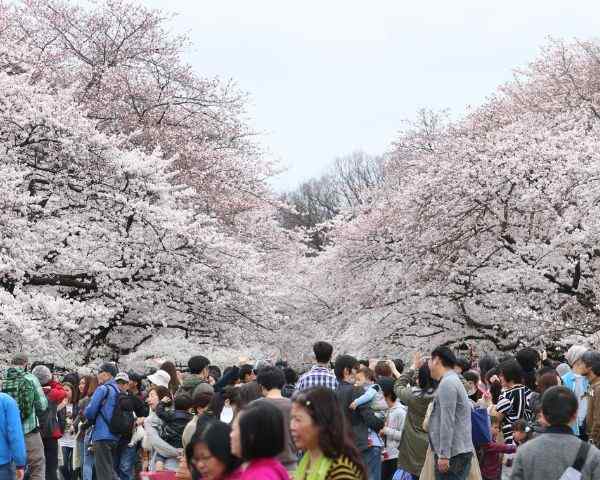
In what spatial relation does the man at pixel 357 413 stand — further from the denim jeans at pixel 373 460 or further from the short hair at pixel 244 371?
the short hair at pixel 244 371

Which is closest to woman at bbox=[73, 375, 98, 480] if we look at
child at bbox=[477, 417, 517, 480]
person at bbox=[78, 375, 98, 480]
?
person at bbox=[78, 375, 98, 480]

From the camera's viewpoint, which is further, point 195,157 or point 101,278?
point 195,157

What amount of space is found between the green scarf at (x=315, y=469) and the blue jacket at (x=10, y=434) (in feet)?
13.9

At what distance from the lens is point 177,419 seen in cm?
765

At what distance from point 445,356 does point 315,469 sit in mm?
2786

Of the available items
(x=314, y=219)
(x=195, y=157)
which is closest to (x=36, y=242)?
(x=195, y=157)

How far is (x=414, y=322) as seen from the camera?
2397cm

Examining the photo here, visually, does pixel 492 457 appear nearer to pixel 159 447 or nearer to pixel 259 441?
pixel 159 447

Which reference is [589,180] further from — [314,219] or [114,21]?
[314,219]

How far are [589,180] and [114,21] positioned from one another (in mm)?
14304

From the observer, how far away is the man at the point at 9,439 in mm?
7738

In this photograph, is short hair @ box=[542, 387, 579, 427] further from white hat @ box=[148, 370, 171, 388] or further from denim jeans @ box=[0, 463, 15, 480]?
white hat @ box=[148, 370, 171, 388]

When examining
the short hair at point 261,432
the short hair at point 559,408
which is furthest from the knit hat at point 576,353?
the short hair at point 261,432

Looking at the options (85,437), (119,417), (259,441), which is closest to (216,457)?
(259,441)
